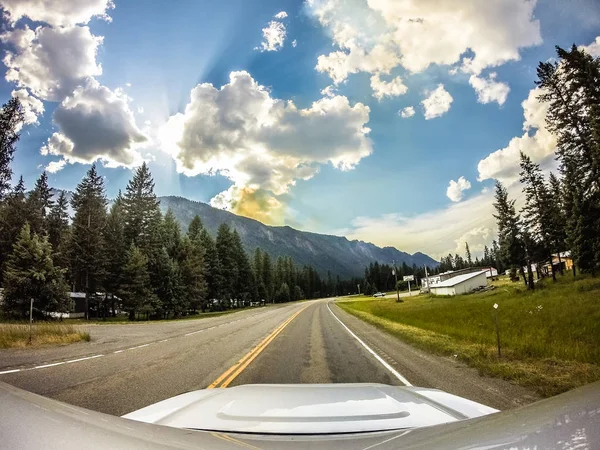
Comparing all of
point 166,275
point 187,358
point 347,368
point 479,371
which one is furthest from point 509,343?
point 166,275

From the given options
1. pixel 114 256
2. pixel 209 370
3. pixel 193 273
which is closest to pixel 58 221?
pixel 114 256

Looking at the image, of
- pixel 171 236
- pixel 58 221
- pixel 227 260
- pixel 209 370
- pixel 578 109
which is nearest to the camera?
pixel 209 370

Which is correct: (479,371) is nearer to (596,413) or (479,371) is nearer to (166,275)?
(596,413)

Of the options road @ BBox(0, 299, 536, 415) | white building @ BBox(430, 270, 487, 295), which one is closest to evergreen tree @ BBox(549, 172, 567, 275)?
white building @ BBox(430, 270, 487, 295)

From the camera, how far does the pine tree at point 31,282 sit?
29.7m

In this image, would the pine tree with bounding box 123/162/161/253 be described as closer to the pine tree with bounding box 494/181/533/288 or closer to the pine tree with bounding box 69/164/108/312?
the pine tree with bounding box 69/164/108/312

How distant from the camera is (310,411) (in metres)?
3.18

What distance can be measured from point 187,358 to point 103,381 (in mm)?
3432

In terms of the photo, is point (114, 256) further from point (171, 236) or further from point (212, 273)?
point (212, 273)

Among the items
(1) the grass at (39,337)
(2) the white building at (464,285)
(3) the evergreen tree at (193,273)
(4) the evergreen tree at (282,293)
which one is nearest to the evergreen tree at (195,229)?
(3) the evergreen tree at (193,273)

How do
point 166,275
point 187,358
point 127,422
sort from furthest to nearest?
point 166,275, point 187,358, point 127,422

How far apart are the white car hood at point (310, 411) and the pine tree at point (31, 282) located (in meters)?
33.9

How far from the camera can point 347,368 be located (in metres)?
9.40

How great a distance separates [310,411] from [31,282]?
35.7 m
